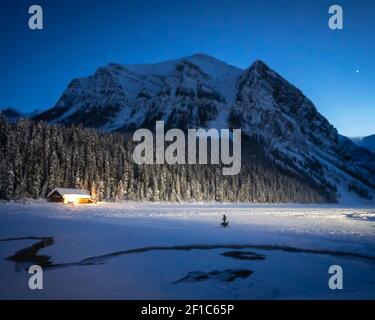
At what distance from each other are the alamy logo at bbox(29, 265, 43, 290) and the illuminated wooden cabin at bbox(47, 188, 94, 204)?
214 ft

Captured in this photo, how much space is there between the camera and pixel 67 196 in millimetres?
82500

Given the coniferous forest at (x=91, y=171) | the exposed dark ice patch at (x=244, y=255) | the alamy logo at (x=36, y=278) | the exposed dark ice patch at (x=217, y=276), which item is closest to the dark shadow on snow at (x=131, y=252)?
the exposed dark ice patch at (x=244, y=255)

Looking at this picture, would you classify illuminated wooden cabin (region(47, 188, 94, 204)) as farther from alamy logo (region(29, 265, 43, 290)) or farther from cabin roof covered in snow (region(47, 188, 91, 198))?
alamy logo (region(29, 265, 43, 290))

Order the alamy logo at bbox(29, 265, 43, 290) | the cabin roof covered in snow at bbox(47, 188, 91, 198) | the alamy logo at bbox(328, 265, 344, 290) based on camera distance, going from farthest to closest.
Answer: the cabin roof covered in snow at bbox(47, 188, 91, 198) → the alamy logo at bbox(328, 265, 344, 290) → the alamy logo at bbox(29, 265, 43, 290)

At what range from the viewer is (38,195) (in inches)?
3265

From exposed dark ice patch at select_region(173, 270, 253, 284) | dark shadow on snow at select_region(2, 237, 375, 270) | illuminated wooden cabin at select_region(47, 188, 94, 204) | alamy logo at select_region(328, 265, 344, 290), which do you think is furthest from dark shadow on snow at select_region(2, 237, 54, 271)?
illuminated wooden cabin at select_region(47, 188, 94, 204)

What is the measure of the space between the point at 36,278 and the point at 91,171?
83.0m

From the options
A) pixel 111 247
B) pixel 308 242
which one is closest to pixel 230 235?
pixel 308 242

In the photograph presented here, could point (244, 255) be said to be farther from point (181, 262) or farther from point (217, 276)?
point (217, 276)

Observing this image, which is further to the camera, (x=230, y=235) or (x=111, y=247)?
(x=230, y=235)

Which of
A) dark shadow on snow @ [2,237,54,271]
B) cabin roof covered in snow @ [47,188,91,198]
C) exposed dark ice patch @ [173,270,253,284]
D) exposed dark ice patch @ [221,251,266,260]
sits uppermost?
cabin roof covered in snow @ [47,188,91,198]

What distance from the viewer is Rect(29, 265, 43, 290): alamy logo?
53.3 feet
